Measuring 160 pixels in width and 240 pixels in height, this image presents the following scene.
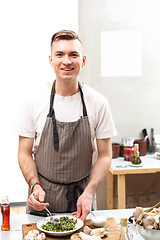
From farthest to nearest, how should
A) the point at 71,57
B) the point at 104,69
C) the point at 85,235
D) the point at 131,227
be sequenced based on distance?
the point at 104,69, the point at 71,57, the point at 131,227, the point at 85,235

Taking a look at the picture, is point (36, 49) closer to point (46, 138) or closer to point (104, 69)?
point (104, 69)

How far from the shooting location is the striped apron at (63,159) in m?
2.04

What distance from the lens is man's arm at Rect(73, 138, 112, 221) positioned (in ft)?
5.85

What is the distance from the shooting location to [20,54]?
13.2 feet

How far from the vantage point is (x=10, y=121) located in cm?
409

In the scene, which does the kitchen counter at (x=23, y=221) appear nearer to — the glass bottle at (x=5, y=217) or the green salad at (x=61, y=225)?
the glass bottle at (x=5, y=217)

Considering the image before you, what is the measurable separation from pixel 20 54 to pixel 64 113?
7.09 ft

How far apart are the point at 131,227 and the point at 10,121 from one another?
2663 millimetres

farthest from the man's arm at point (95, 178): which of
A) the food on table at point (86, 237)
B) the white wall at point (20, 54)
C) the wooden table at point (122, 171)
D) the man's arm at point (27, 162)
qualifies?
the white wall at point (20, 54)

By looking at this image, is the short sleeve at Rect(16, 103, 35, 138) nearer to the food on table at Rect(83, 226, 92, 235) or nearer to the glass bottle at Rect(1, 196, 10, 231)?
the glass bottle at Rect(1, 196, 10, 231)

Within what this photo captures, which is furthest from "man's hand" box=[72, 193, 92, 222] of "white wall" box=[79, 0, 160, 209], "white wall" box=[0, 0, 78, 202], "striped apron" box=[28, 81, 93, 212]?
"white wall" box=[0, 0, 78, 202]

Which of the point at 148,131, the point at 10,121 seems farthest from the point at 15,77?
the point at 148,131

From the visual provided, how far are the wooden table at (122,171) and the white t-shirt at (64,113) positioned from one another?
1.11 metres

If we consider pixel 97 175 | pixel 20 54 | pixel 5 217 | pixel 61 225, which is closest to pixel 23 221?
pixel 5 217
